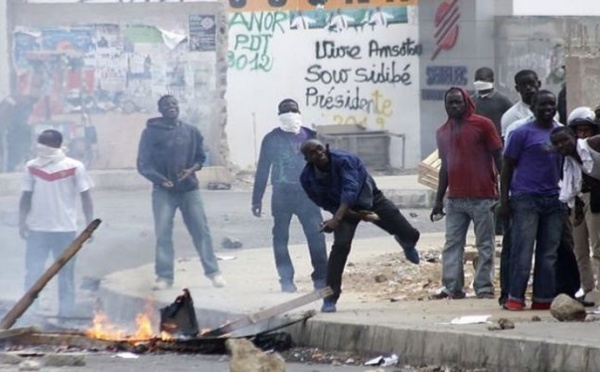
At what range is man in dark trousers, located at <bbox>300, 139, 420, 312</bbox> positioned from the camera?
11.9 metres

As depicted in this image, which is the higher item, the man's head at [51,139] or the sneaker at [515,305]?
the man's head at [51,139]

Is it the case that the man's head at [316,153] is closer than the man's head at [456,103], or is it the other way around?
the man's head at [316,153]

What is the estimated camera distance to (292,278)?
13.8m

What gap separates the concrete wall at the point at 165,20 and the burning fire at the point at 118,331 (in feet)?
37.6

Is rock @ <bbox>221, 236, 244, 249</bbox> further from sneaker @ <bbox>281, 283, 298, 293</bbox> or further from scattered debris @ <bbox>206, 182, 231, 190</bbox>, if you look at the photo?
scattered debris @ <bbox>206, 182, 231, 190</bbox>

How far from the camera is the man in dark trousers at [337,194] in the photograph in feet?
38.9

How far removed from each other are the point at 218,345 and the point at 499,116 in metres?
4.14

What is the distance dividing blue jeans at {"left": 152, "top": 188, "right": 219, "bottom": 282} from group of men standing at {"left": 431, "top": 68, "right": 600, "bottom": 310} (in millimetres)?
2404

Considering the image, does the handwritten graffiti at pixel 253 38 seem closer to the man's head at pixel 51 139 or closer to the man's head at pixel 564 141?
the man's head at pixel 51 139

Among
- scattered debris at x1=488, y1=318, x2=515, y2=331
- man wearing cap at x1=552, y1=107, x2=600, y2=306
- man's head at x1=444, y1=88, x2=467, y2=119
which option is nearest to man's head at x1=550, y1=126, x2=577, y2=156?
Result: man wearing cap at x1=552, y1=107, x2=600, y2=306

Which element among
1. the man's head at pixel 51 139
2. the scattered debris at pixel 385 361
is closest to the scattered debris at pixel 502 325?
the scattered debris at pixel 385 361

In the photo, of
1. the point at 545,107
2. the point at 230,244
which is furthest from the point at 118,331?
the point at 230,244

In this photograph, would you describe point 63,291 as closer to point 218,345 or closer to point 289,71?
point 218,345

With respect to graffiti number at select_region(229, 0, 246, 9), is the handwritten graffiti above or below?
below
